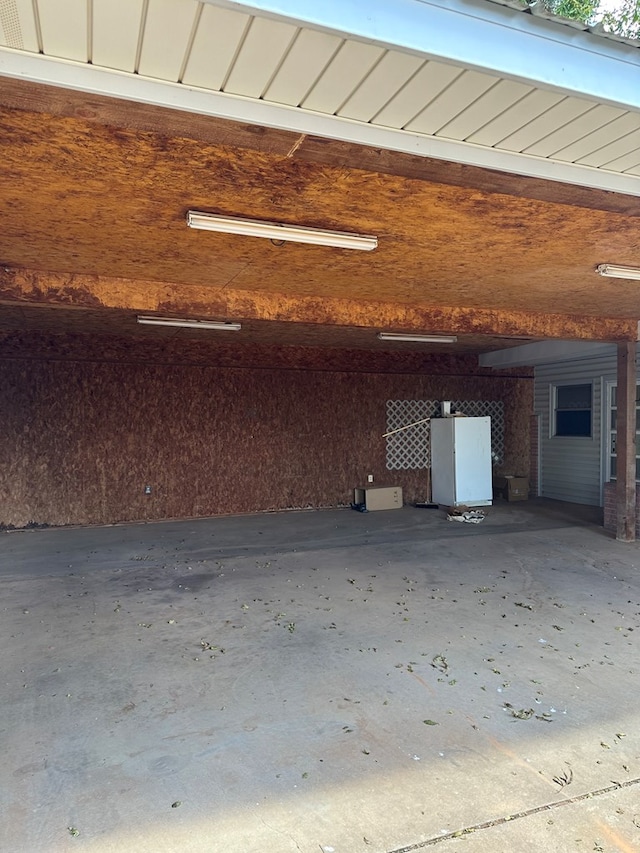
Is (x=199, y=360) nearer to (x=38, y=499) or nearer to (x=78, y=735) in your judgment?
(x=38, y=499)

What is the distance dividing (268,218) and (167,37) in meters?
1.47

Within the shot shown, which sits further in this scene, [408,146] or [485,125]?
[408,146]

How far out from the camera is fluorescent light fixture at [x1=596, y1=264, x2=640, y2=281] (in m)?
3.58

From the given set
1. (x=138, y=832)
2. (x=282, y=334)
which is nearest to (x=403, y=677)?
(x=138, y=832)

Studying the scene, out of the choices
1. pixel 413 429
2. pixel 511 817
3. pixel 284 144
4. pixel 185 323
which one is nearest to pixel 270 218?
pixel 284 144

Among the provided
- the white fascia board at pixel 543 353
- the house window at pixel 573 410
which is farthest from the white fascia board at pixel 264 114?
the house window at pixel 573 410

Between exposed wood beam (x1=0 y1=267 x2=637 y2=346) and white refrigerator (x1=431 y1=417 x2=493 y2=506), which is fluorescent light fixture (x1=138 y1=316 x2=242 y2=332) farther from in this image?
white refrigerator (x1=431 y1=417 x2=493 y2=506)

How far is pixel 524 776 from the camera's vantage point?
210 centimetres

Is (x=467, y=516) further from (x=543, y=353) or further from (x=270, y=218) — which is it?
(x=270, y=218)

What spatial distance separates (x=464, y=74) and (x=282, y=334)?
5.57 meters

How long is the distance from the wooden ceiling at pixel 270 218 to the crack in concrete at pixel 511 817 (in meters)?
2.36

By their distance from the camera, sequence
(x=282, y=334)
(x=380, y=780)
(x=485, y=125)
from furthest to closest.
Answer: (x=282, y=334) < (x=380, y=780) < (x=485, y=125)

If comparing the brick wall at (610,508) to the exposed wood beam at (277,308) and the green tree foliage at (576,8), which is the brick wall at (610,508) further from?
the green tree foliage at (576,8)

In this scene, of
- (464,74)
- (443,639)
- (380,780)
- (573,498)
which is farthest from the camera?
(573,498)
